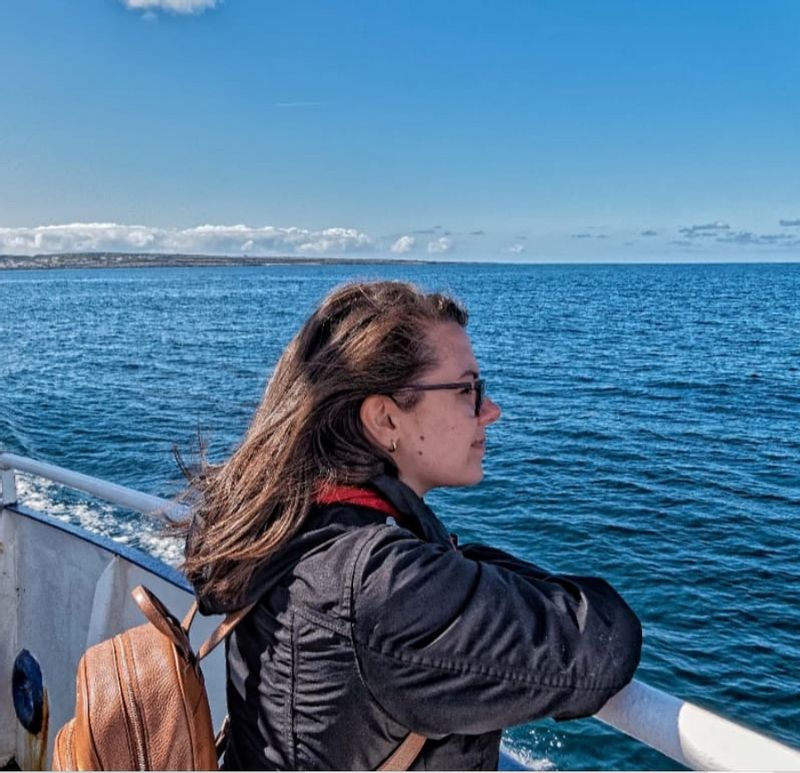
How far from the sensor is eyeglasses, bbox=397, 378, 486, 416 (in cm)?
146

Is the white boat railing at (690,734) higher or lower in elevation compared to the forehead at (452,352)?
lower

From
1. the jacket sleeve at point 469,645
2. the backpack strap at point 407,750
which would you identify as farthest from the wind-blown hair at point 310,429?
the backpack strap at point 407,750

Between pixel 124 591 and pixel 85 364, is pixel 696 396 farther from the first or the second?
pixel 124 591

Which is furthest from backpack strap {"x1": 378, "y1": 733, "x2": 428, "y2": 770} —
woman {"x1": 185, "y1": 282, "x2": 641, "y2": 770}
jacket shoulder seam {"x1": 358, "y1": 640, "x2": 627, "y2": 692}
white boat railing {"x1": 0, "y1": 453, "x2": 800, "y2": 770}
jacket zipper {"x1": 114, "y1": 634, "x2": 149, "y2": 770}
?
jacket zipper {"x1": 114, "y1": 634, "x2": 149, "y2": 770}

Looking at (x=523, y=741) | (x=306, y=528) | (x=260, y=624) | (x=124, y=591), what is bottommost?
(x=523, y=741)

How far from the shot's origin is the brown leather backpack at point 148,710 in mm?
1378

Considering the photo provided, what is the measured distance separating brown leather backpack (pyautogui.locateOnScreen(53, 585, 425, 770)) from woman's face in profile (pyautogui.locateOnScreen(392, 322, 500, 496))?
407 millimetres

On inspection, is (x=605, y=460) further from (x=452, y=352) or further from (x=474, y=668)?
(x=474, y=668)

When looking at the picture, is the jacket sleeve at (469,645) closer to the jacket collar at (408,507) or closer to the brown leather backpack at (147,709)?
the jacket collar at (408,507)

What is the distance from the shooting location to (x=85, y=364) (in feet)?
107

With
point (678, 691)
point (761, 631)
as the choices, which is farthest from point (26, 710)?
point (761, 631)

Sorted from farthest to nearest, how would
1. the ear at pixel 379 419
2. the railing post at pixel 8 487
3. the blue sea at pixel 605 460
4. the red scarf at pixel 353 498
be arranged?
the blue sea at pixel 605 460 → the railing post at pixel 8 487 → the ear at pixel 379 419 → the red scarf at pixel 353 498

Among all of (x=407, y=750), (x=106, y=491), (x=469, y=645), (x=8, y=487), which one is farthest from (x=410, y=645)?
(x=8, y=487)

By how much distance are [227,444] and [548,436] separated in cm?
758
